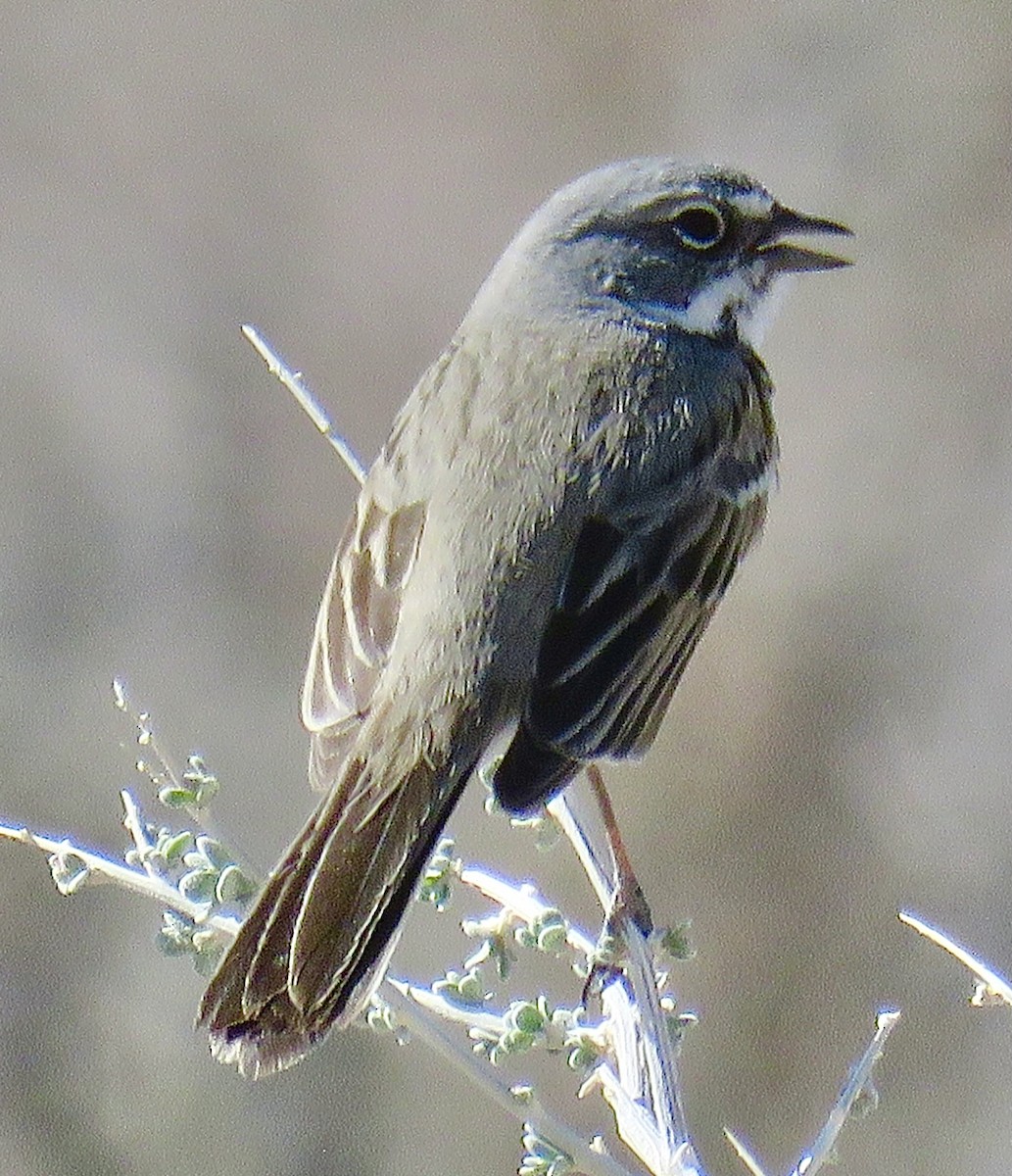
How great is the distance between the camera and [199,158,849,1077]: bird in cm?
358

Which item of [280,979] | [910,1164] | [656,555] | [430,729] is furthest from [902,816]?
[280,979]

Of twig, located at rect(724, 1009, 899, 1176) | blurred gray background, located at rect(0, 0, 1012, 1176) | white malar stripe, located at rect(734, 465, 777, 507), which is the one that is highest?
white malar stripe, located at rect(734, 465, 777, 507)

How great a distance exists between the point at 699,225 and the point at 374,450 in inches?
131

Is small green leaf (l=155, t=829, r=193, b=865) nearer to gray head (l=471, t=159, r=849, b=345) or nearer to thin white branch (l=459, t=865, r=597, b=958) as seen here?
thin white branch (l=459, t=865, r=597, b=958)

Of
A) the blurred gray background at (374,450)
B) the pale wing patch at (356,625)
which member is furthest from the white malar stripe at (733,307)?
the blurred gray background at (374,450)

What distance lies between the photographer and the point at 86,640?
7.80 meters

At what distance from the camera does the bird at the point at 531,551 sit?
3.58 m

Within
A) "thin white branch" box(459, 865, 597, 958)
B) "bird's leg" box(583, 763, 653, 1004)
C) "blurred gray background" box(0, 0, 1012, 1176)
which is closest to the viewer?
"thin white branch" box(459, 865, 597, 958)

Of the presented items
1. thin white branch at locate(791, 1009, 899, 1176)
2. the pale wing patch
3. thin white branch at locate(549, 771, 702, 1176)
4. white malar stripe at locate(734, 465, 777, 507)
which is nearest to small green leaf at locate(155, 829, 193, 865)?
the pale wing patch

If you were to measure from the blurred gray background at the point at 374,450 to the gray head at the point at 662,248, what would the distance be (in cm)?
219

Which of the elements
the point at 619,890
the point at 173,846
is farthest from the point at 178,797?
the point at 619,890

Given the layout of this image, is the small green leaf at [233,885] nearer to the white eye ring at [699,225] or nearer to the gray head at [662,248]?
the gray head at [662,248]

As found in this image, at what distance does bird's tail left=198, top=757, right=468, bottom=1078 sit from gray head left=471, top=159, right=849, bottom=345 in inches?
53.9

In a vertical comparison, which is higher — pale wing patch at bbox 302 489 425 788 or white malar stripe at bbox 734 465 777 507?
white malar stripe at bbox 734 465 777 507
